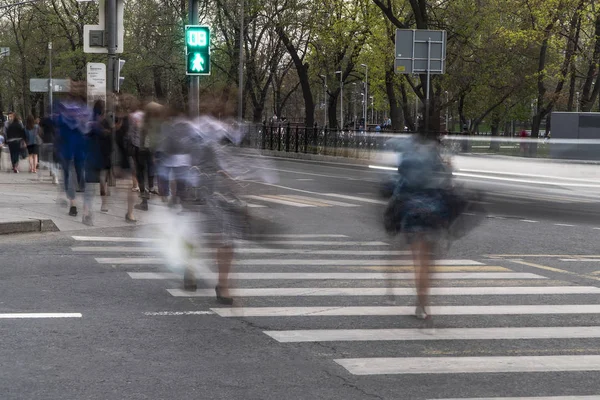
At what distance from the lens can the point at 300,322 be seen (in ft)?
25.6

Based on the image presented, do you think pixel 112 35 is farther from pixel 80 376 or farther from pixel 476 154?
pixel 80 376

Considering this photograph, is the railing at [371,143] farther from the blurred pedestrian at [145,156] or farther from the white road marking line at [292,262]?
the white road marking line at [292,262]

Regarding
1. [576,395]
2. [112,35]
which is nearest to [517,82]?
[112,35]

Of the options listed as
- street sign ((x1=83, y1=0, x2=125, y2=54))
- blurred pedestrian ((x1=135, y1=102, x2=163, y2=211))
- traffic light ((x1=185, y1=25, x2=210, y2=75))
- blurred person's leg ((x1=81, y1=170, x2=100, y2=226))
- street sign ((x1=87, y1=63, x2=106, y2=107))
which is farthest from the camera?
street sign ((x1=87, y1=63, x2=106, y2=107))

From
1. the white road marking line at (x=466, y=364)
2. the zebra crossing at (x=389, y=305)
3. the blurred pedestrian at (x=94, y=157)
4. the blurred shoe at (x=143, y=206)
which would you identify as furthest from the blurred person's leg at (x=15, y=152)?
the white road marking line at (x=466, y=364)

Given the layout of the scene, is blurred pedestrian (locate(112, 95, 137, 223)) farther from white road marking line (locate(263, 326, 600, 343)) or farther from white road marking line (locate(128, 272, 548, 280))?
white road marking line (locate(263, 326, 600, 343))

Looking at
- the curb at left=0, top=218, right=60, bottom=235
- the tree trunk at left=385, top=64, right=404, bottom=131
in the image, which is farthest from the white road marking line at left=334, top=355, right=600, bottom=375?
the tree trunk at left=385, top=64, right=404, bottom=131

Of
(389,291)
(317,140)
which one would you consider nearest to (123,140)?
(389,291)

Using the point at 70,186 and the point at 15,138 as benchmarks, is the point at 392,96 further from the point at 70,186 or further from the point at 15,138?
the point at 70,186

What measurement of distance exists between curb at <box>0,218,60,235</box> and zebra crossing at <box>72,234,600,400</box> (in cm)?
122

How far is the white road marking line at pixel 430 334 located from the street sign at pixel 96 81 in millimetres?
12445

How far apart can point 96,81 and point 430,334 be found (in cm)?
1307

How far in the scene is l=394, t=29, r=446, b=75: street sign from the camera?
2597 centimetres

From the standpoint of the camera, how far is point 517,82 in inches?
2429
